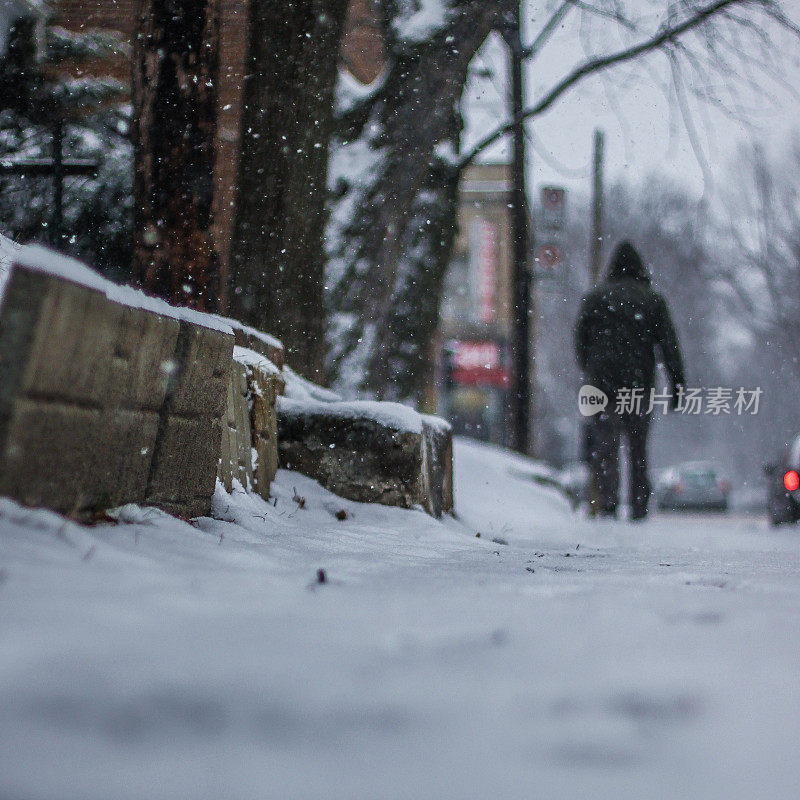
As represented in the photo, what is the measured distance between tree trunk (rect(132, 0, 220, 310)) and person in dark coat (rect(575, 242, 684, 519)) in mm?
3700

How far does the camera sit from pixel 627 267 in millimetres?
7445

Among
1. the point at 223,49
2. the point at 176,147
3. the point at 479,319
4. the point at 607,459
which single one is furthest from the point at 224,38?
the point at 479,319

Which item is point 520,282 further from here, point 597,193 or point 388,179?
point 597,193

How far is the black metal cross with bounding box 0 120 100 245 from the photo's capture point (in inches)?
245

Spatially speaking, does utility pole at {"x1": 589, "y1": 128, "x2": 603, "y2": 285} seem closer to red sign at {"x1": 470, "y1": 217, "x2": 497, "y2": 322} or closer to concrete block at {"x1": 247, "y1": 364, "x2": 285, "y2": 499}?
red sign at {"x1": 470, "y1": 217, "x2": 497, "y2": 322}

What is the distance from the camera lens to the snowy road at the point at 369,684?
1191mm

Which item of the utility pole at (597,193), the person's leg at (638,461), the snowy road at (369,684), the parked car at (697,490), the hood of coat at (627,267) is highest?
the utility pole at (597,193)

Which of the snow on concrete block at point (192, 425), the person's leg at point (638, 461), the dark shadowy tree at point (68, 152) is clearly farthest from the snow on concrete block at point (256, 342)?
the person's leg at point (638, 461)

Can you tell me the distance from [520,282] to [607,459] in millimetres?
A: 6160

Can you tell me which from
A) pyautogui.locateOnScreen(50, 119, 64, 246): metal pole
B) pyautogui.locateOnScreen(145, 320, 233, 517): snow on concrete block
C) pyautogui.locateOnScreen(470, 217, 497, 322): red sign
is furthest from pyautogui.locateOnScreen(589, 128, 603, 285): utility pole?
pyautogui.locateOnScreen(145, 320, 233, 517): snow on concrete block

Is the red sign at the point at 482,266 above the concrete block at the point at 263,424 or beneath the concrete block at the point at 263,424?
above

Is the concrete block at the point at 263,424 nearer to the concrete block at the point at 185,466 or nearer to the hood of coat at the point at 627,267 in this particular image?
the concrete block at the point at 185,466

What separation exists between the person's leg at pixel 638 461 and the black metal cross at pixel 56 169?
14.4ft

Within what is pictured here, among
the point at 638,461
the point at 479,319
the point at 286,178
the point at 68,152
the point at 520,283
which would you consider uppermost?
the point at 479,319
